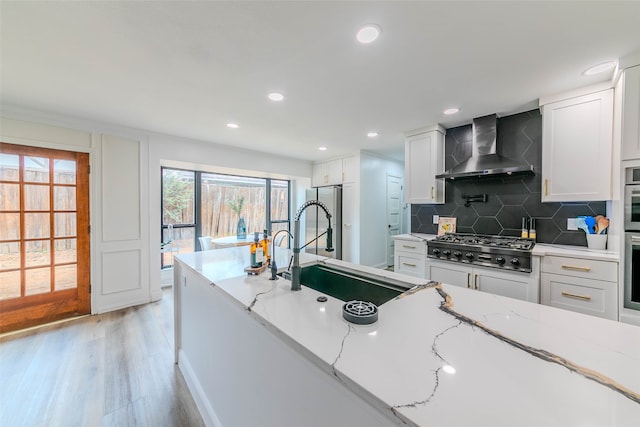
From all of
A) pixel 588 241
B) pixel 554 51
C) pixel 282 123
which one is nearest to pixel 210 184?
pixel 282 123

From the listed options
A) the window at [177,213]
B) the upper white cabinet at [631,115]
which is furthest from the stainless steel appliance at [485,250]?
the window at [177,213]

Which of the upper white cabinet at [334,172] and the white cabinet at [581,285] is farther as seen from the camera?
the upper white cabinet at [334,172]

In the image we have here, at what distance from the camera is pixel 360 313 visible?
0.90m

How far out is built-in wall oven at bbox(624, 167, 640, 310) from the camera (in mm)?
1706

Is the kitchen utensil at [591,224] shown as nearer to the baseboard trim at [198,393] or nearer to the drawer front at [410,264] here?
the drawer front at [410,264]

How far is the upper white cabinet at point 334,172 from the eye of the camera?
459cm

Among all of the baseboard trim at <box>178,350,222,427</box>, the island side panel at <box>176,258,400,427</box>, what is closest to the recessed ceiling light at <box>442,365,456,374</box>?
the island side panel at <box>176,258,400,427</box>

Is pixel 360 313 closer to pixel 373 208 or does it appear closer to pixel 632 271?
pixel 632 271

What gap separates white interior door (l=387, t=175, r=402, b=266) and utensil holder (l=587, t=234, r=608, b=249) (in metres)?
2.99

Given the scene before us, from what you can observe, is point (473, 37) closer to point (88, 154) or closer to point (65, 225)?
point (88, 154)

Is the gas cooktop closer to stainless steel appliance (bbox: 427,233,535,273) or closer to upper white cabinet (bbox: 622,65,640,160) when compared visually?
stainless steel appliance (bbox: 427,233,535,273)

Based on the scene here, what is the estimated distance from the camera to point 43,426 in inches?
59.2

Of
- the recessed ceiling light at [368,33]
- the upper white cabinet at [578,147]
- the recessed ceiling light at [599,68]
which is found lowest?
the upper white cabinet at [578,147]

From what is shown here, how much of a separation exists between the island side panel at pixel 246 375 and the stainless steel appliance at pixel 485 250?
228cm
